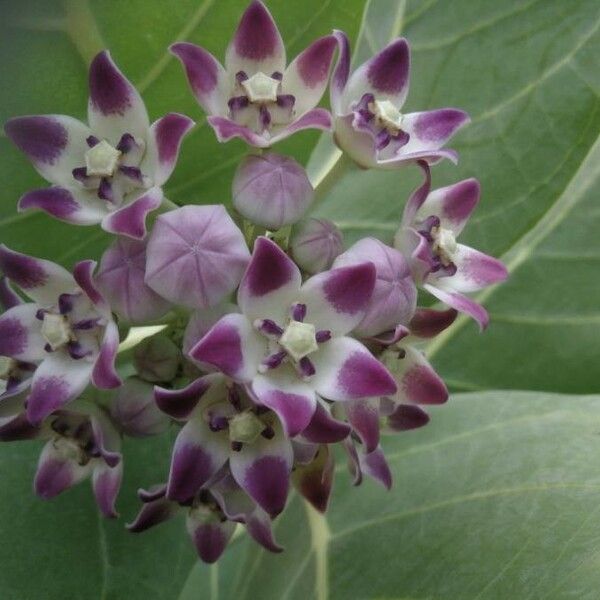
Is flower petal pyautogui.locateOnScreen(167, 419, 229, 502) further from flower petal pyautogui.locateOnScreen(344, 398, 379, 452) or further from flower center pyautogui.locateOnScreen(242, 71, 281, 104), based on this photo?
flower center pyautogui.locateOnScreen(242, 71, 281, 104)

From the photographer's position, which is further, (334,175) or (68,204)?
Answer: (334,175)

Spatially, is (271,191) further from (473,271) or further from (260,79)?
(473,271)

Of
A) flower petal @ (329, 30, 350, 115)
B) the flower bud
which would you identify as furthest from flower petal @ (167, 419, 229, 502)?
flower petal @ (329, 30, 350, 115)

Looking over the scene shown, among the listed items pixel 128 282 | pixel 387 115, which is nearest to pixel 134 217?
pixel 128 282

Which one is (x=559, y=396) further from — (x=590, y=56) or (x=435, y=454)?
(x=590, y=56)

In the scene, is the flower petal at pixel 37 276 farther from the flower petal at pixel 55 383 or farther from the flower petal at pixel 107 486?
the flower petal at pixel 107 486

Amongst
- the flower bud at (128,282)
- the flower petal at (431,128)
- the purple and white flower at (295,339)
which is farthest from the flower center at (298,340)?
the flower petal at (431,128)
